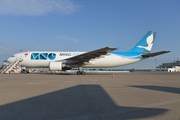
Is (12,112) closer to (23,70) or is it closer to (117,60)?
(117,60)

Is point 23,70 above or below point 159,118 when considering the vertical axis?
above

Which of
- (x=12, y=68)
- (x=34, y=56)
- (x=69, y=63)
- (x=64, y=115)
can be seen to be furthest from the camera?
(x=12, y=68)

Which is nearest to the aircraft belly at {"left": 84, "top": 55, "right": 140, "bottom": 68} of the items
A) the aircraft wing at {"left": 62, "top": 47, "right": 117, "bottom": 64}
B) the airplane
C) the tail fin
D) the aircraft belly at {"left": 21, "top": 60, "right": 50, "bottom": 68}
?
the airplane

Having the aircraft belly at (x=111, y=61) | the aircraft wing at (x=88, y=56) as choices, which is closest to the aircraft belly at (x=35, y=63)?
the aircraft wing at (x=88, y=56)

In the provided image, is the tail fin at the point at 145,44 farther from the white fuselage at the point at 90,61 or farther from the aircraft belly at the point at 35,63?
the aircraft belly at the point at 35,63

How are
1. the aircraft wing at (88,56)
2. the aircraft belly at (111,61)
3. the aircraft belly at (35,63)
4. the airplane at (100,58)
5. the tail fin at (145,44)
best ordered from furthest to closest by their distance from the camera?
the tail fin at (145,44)
the aircraft belly at (111,61)
the aircraft belly at (35,63)
the airplane at (100,58)
the aircraft wing at (88,56)

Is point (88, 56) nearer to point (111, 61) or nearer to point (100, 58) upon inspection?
point (100, 58)

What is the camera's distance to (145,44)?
27734 millimetres

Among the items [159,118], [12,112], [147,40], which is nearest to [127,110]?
[159,118]

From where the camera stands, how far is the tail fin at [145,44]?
90.2 feet

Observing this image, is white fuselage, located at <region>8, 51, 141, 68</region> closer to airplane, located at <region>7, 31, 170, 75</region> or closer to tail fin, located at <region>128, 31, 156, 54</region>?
airplane, located at <region>7, 31, 170, 75</region>

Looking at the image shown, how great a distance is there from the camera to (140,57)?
26.9 metres

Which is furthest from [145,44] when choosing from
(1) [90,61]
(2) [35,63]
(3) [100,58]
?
(2) [35,63]

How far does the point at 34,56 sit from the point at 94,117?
2417 cm
